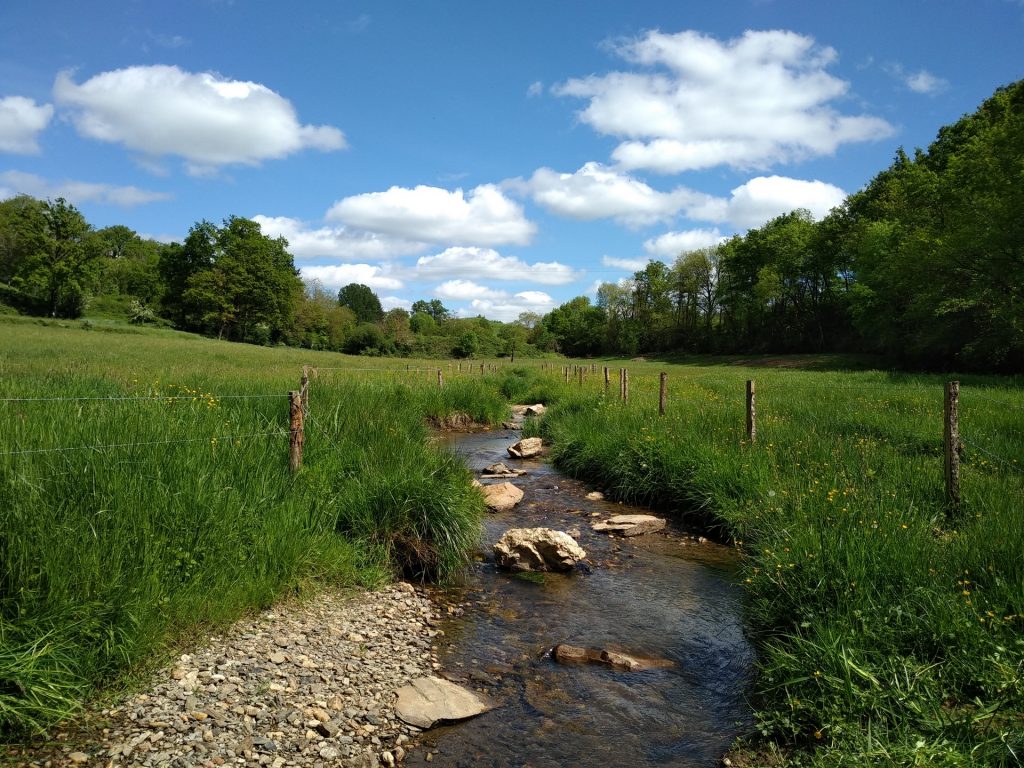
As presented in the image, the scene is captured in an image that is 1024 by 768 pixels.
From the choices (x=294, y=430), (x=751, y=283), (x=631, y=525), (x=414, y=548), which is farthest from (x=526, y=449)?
(x=751, y=283)

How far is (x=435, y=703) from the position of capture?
4922 millimetres

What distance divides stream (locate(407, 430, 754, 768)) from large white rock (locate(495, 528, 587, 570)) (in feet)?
0.62

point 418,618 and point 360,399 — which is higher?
point 360,399

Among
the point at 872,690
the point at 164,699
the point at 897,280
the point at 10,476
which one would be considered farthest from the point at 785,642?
the point at 897,280

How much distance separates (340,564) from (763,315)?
83.9 metres

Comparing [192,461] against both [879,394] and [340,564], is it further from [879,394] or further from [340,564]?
[879,394]

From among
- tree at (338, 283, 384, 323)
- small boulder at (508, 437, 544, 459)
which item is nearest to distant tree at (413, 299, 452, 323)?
tree at (338, 283, 384, 323)

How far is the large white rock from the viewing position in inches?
327

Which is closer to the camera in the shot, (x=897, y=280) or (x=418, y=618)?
(x=418, y=618)

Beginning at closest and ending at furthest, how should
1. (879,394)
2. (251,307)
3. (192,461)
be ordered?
1. (192,461)
2. (879,394)
3. (251,307)

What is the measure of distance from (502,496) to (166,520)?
705 centimetres

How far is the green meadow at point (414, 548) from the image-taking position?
4.04m

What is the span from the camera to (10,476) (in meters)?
5.04

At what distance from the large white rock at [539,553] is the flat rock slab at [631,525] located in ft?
6.37
